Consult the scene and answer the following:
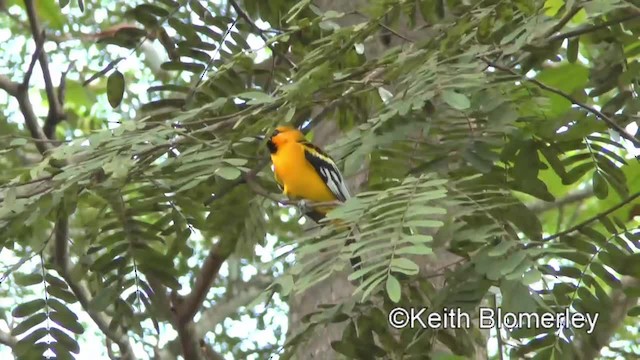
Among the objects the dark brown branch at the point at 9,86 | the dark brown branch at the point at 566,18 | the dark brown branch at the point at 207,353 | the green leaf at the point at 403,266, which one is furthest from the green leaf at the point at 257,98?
the dark brown branch at the point at 207,353

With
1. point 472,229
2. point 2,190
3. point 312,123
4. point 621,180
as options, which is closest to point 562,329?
point 472,229

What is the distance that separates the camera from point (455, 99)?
2150 mm

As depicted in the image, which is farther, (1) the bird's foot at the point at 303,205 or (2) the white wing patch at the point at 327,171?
(2) the white wing patch at the point at 327,171

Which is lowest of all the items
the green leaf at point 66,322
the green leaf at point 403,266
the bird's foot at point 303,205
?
the green leaf at point 403,266

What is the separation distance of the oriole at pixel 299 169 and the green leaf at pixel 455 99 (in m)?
1.24

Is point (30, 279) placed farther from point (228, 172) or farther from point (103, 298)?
point (228, 172)

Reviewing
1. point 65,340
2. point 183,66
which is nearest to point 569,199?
point 183,66

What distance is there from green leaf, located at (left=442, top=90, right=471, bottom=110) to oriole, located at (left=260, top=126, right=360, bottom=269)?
1.24m

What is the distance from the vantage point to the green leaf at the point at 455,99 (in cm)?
213

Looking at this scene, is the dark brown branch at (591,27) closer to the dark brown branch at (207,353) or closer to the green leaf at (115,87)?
the green leaf at (115,87)

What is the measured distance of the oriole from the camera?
11.3 feet

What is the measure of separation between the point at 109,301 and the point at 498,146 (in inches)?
45.5

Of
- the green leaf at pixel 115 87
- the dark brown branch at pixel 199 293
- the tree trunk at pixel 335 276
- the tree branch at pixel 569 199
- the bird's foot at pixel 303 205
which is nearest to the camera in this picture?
the bird's foot at pixel 303 205

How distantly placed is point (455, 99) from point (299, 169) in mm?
1413
